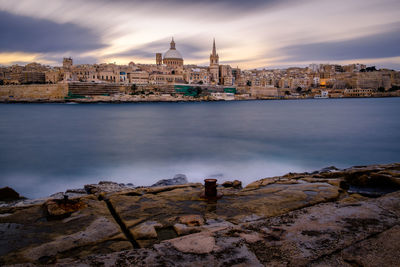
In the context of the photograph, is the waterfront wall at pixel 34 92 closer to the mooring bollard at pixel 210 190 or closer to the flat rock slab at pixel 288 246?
the mooring bollard at pixel 210 190

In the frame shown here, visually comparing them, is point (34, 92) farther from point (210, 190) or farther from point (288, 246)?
point (288, 246)

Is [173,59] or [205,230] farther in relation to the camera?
[173,59]

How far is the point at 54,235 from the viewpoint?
2055mm

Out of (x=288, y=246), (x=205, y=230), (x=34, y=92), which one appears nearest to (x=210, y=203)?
→ (x=205, y=230)

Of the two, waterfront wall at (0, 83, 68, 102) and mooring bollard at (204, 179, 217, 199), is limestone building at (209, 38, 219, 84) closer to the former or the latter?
waterfront wall at (0, 83, 68, 102)

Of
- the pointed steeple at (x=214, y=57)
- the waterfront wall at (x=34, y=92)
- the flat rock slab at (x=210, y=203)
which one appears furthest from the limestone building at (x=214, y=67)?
the flat rock slab at (x=210, y=203)

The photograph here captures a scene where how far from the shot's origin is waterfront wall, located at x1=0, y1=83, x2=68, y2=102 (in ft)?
183

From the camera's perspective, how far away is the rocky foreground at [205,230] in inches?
61.3

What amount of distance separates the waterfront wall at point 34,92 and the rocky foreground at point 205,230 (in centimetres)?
5873

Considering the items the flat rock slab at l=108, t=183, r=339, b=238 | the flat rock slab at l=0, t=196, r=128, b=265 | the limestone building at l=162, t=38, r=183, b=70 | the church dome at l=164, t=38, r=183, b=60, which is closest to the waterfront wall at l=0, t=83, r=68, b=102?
the limestone building at l=162, t=38, r=183, b=70

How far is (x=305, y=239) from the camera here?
174cm

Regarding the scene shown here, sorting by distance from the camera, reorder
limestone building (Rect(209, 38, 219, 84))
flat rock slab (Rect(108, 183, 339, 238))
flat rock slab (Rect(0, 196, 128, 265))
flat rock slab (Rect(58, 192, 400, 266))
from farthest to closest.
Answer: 1. limestone building (Rect(209, 38, 219, 84))
2. flat rock slab (Rect(108, 183, 339, 238))
3. flat rock slab (Rect(0, 196, 128, 265))
4. flat rock slab (Rect(58, 192, 400, 266))

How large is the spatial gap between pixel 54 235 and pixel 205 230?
1.07 metres

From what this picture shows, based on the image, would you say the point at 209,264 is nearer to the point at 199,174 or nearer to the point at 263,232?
the point at 263,232
